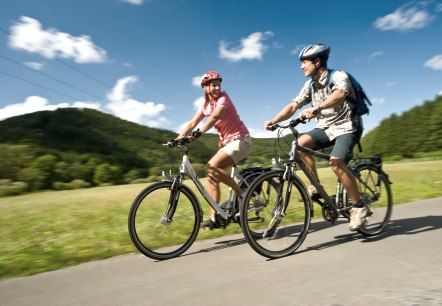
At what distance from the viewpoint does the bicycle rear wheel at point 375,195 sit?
500 cm

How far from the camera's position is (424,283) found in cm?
292

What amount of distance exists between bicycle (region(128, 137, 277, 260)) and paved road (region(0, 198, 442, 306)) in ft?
0.60

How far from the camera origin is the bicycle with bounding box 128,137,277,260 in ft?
14.4

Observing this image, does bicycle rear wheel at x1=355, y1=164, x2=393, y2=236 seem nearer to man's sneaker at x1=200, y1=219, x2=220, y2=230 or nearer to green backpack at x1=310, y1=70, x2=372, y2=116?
green backpack at x1=310, y1=70, x2=372, y2=116

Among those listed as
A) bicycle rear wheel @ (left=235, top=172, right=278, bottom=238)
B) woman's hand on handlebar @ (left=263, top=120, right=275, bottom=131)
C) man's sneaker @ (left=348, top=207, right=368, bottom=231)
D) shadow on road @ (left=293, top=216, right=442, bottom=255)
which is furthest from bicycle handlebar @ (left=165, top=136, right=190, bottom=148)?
man's sneaker @ (left=348, top=207, right=368, bottom=231)

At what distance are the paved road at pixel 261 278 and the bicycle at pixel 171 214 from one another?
18 cm

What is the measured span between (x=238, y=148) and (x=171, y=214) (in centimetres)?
121

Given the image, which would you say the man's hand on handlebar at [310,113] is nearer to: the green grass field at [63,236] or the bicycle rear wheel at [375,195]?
the bicycle rear wheel at [375,195]

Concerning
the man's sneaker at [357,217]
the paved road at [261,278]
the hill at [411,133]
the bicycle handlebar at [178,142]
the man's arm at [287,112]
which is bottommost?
the paved road at [261,278]

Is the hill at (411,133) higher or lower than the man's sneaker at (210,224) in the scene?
higher

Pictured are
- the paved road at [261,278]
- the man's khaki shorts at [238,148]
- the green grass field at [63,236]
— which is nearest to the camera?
the paved road at [261,278]

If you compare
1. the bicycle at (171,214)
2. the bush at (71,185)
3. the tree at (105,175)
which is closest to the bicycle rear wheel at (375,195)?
the bicycle at (171,214)

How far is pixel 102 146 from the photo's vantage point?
134 ft

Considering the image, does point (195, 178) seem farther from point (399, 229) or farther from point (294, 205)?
point (399, 229)
